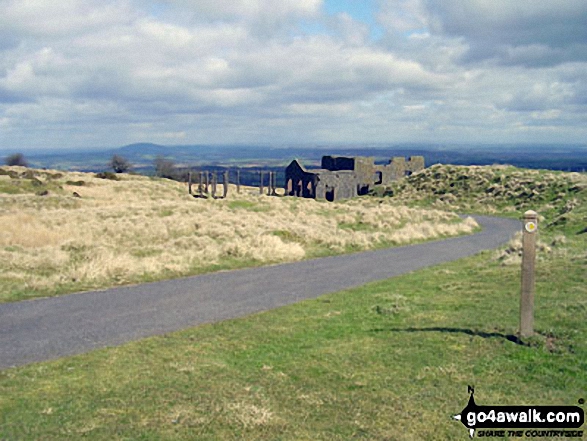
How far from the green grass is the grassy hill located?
Answer: 2cm

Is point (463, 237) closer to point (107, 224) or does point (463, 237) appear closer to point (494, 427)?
point (107, 224)

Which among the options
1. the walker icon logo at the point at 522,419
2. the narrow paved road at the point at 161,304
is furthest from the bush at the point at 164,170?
the walker icon logo at the point at 522,419

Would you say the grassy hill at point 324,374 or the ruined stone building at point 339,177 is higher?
the ruined stone building at point 339,177

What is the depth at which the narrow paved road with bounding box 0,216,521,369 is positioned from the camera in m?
9.55

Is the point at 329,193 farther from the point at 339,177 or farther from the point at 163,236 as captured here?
the point at 163,236

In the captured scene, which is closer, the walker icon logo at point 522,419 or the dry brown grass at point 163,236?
the walker icon logo at point 522,419

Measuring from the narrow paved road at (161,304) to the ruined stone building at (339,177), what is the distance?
126ft

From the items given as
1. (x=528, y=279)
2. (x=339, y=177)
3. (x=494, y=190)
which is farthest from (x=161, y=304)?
(x=339, y=177)

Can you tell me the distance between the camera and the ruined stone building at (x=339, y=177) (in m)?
58.7

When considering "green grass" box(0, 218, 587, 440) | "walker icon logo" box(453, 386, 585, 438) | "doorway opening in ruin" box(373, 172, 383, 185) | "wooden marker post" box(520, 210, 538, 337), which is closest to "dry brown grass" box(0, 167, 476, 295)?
"green grass" box(0, 218, 587, 440)

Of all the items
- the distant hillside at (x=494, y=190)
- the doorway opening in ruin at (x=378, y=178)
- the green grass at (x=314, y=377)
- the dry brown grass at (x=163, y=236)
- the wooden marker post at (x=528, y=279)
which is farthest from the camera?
the doorway opening in ruin at (x=378, y=178)

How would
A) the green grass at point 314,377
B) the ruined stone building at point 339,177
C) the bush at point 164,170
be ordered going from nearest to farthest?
the green grass at point 314,377 → the ruined stone building at point 339,177 → the bush at point 164,170

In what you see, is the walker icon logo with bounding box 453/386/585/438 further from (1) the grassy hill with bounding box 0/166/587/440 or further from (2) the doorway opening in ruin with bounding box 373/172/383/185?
(2) the doorway opening in ruin with bounding box 373/172/383/185

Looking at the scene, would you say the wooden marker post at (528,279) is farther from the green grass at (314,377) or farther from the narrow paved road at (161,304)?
the narrow paved road at (161,304)
